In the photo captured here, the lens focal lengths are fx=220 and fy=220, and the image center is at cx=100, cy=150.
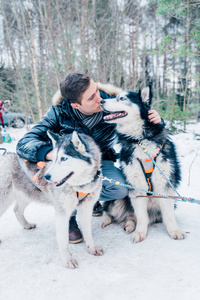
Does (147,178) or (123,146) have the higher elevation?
(123,146)

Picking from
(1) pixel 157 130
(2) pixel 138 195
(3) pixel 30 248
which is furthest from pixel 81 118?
(3) pixel 30 248

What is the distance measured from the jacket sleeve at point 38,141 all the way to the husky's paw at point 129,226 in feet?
3.47

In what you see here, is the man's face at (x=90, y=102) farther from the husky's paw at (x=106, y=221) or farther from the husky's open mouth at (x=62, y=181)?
the husky's paw at (x=106, y=221)

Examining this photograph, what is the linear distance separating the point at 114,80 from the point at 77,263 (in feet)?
27.9

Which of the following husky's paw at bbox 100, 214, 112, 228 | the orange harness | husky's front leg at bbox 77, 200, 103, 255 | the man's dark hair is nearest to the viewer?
husky's front leg at bbox 77, 200, 103, 255

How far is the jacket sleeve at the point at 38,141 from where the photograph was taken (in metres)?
1.92

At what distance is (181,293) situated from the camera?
50.4 inches

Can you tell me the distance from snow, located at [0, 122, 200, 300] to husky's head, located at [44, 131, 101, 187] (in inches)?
26.0

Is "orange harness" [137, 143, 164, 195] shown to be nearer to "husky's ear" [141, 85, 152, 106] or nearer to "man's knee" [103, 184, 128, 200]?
"man's knee" [103, 184, 128, 200]

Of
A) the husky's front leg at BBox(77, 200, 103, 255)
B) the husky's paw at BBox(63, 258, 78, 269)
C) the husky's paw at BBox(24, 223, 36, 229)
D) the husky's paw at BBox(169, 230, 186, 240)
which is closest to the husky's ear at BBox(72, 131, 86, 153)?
the husky's front leg at BBox(77, 200, 103, 255)

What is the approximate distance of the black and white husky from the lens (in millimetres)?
1950

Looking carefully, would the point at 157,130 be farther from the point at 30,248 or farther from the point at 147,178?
the point at 30,248

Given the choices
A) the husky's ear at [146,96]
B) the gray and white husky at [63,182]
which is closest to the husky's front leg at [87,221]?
the gray and white husky at [63,182]

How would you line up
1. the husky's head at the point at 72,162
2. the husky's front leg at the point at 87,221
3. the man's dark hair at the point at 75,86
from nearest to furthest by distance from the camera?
the husky's head at the point at 72,162 → the husky's front leg at the point at 87,221 → the man's dark hair at the point at 75,86
